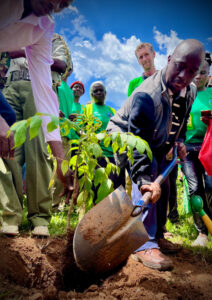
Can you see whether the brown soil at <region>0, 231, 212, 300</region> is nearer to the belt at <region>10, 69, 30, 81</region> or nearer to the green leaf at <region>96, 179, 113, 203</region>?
the green leaf at <region>96, 179, 113, 203</region>

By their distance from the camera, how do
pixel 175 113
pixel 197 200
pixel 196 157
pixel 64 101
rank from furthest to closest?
pixel 64 101 → pixel 196 157 → pixel 175 113 → pixel 197 200

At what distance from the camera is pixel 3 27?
139 centimetres

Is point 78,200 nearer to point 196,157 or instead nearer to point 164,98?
point 164,98

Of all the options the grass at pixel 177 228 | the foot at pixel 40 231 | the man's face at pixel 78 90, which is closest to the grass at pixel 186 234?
the grass at pixel 177 228

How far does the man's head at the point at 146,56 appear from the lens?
3.70m

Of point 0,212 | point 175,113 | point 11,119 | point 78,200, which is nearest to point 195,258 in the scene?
point 78,200

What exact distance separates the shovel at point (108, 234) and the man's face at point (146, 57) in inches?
103

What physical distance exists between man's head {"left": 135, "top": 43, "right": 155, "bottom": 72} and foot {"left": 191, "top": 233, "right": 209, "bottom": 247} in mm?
2358

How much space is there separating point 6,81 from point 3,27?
3.59ft

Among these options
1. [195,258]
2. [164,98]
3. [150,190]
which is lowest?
[195,258]

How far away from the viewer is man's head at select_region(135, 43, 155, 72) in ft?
12.1

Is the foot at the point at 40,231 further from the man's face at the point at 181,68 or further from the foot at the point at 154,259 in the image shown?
the man's face at the point at 181,68

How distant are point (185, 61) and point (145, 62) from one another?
73.4 inches

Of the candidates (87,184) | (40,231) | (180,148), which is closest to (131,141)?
(87,184)
